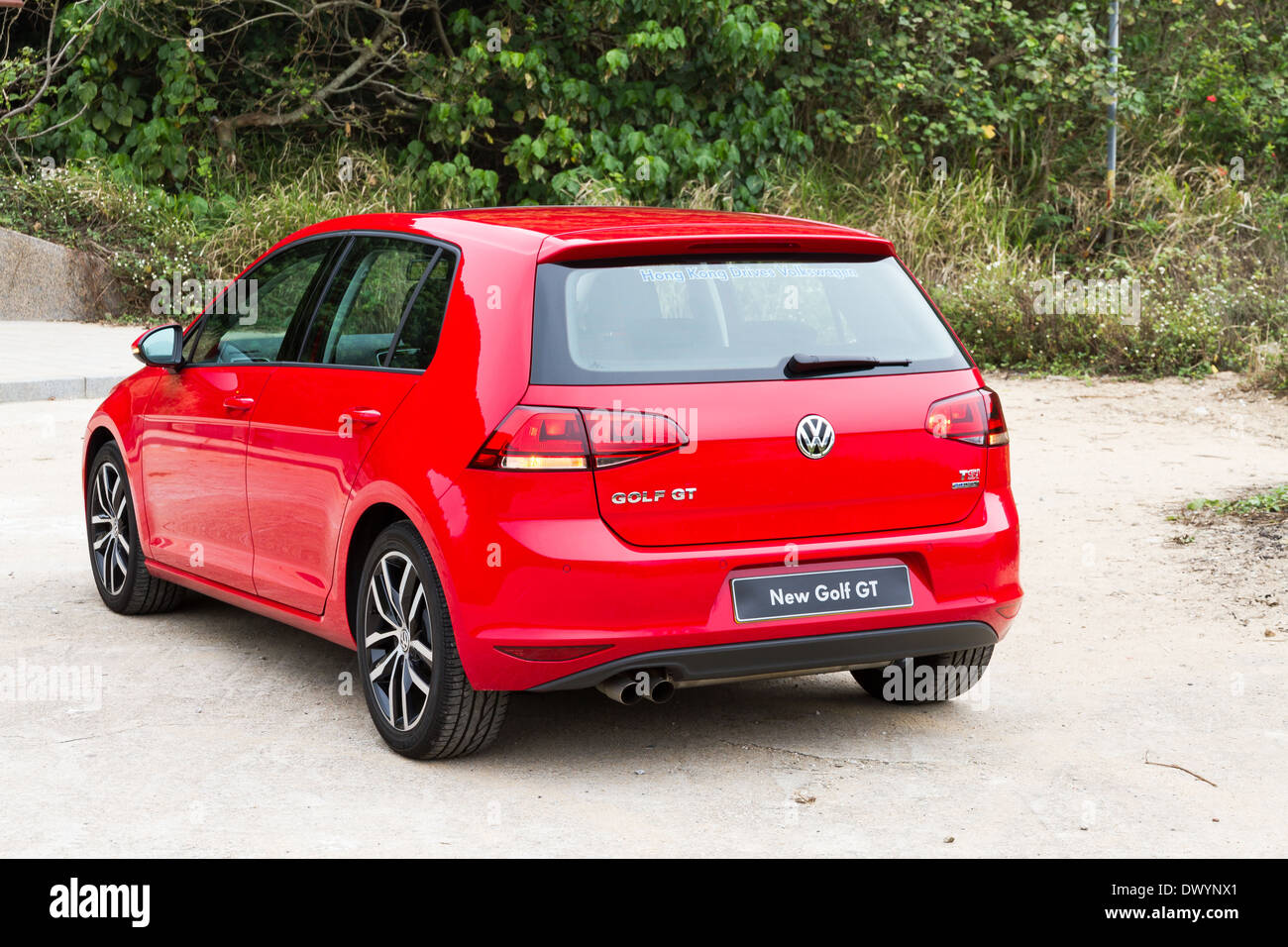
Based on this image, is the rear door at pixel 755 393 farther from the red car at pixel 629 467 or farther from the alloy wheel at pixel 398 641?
the alloy wheel at pixel 398 641

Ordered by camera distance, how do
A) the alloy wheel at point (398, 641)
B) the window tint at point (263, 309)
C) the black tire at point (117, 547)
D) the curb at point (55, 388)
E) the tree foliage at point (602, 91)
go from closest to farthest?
the alloy wheel at point (398, 641) < the window tint at point (263, 309) < the black tire at point (117, 547) < the curb at point (55, 388) < the tree foliage at point (602, 91)

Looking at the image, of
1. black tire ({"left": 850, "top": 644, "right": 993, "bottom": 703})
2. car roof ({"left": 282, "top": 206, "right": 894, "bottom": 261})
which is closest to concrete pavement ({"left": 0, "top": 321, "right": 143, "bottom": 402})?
car roof ({"left": 282, "top": 206, "right": 894, "bottom": 261})

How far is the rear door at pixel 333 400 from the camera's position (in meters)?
4.81

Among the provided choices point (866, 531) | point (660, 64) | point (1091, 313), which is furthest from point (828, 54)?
point (866, 531)

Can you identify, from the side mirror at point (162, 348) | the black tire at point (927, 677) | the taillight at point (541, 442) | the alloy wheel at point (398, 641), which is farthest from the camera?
the side mirror at point (162, 348)

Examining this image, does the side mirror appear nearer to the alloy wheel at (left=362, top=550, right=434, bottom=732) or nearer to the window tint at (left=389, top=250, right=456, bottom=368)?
the window tint at (left=389, top=250, right=456, bottom=368)

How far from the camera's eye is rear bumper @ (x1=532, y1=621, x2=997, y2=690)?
168 inches

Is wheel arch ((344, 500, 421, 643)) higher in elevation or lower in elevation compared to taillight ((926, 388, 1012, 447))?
lower

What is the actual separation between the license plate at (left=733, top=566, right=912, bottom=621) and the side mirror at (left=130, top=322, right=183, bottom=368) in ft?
9.18

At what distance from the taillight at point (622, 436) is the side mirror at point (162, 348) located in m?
2.49

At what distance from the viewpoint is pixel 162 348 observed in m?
6.09

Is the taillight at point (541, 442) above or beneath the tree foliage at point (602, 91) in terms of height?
beneath

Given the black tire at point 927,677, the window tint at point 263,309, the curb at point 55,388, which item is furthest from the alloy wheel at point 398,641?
the curb at point 55,388

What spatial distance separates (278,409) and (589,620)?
1.66 m
